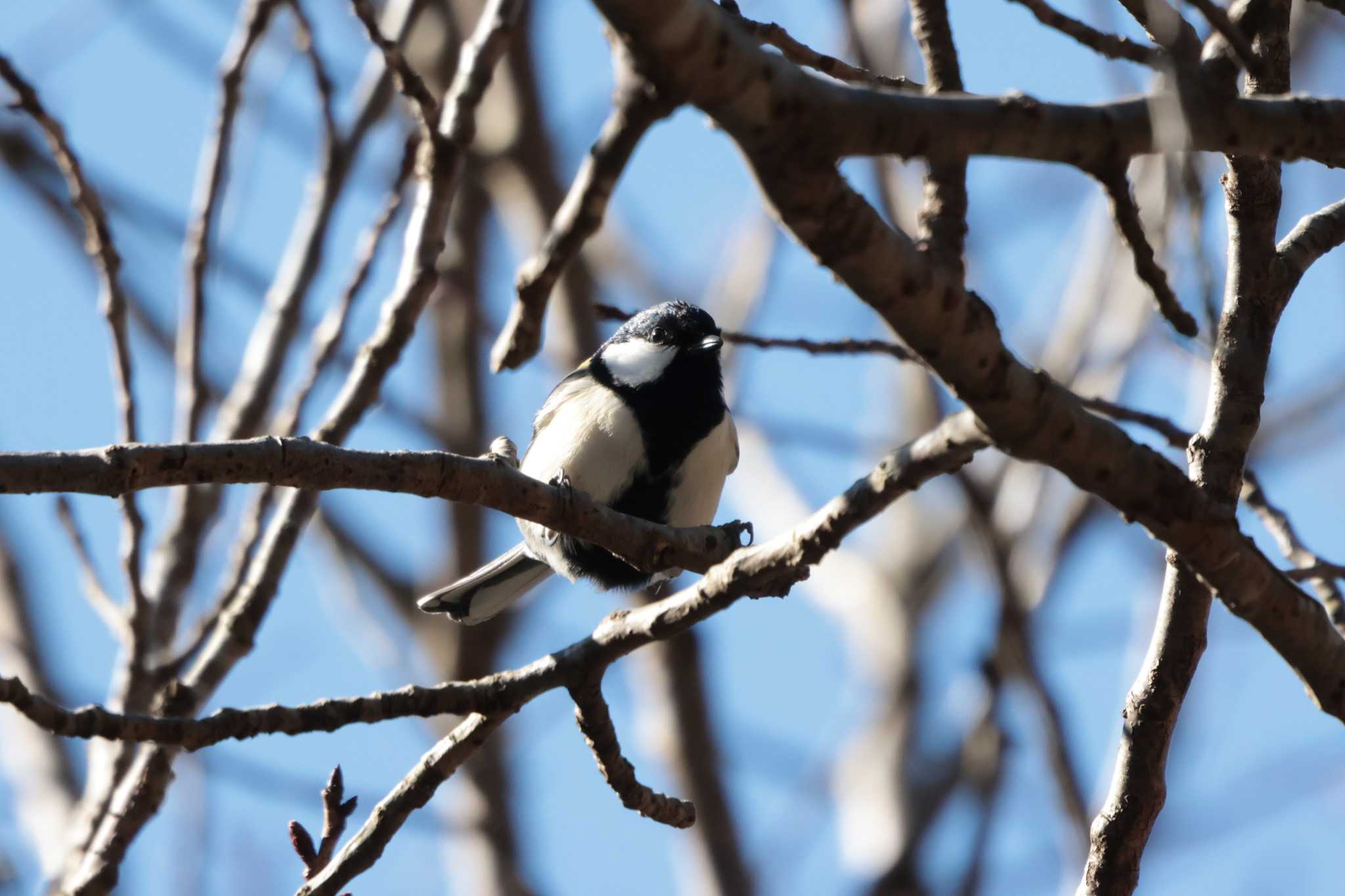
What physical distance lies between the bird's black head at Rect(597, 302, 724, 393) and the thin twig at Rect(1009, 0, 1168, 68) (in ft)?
6.59

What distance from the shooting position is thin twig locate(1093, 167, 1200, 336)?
1472 millimetres

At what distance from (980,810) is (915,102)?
3.53 m

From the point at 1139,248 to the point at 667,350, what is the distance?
8.62 feet

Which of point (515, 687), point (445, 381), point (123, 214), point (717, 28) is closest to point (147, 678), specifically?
point (515, 687)

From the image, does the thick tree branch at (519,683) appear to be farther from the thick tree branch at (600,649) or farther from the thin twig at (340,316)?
the thin twig at (340,316)

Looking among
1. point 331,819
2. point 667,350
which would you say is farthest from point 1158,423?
point 667,350

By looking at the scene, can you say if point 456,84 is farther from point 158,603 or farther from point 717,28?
point 717,28

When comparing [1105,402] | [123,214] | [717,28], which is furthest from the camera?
[123,214]

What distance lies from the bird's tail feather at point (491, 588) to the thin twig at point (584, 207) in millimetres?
2100

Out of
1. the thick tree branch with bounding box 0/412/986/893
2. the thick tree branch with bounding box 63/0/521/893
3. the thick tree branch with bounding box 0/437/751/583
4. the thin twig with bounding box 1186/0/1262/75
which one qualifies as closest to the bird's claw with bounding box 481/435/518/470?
the thick tree branch with bounding box 0/437/751/583

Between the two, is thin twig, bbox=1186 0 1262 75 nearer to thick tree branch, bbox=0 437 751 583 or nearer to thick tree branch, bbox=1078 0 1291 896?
thick tree branch, bbox=1078 0 1291 896

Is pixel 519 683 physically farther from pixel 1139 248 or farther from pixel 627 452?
pixel 627 452

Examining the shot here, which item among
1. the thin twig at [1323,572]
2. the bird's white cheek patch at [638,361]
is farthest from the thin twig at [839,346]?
the bird's white cheek patch at [638,361]

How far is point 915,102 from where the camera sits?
1.32m
